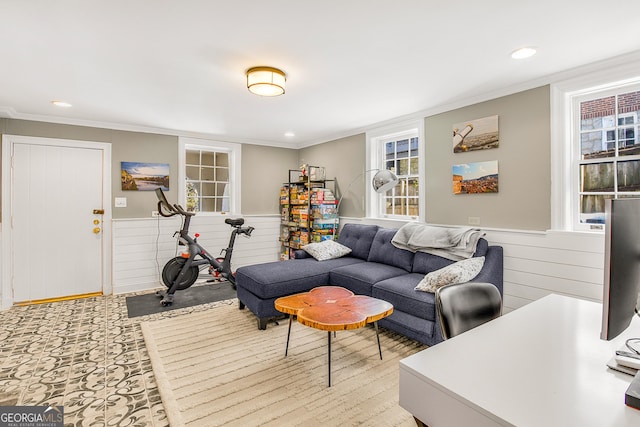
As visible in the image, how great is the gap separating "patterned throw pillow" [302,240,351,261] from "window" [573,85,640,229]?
8.45ft

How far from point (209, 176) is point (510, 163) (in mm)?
4527

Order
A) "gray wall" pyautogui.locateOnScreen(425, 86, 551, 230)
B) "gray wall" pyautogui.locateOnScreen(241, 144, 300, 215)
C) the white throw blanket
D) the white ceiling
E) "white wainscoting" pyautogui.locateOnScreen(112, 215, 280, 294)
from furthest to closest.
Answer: "gray wall" pyautogui.locateOnScreen(241, 144, 300, 215), "white wainscoting" pyautogui.locateOnScreen(112, 215, 280, 294), the white throw blanket, "gray wall" pyautogui.locateOnScreen(425, 86, 551, 230), the white ceiling

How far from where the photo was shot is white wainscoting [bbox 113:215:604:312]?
8.77ft

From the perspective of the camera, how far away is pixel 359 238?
4.38 meters

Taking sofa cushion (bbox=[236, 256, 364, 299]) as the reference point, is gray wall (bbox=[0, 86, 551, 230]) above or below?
above

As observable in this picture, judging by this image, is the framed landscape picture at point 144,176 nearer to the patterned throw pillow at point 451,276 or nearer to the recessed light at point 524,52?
the patterned throw pillow at point 451,276

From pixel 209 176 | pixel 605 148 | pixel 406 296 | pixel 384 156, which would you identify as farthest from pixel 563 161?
pixel 209 176

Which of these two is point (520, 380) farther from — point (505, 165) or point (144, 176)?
point (144, 176)

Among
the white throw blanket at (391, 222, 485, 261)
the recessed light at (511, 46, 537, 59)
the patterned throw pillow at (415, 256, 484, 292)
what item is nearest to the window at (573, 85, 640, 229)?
the recessed light at (511, 46, 537, 59)

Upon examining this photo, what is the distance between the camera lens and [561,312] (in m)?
1.46

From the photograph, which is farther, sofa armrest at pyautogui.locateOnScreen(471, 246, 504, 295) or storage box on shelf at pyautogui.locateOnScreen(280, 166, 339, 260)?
storage box on shelf at pyautogui.locateOnScreen(280, 166, 339, 260)

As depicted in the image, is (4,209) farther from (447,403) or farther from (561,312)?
(561,312)

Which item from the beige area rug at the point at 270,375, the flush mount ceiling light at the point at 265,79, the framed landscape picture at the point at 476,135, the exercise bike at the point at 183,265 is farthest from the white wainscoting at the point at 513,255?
the flush mount ceiling light at the point at 265,79

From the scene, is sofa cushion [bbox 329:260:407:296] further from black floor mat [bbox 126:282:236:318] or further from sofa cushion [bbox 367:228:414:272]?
black floor mat [bbox 126:282:236:318]
